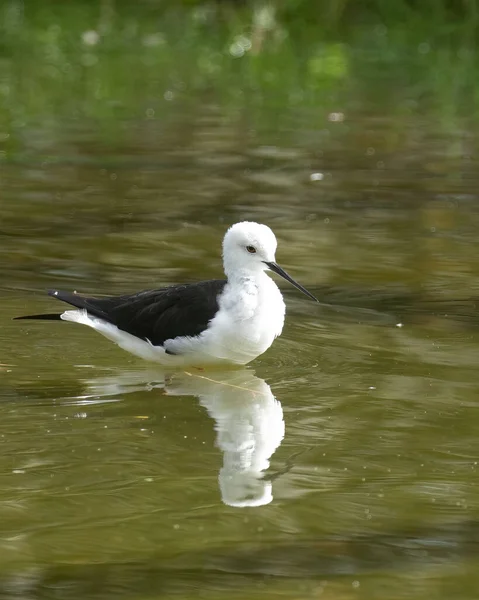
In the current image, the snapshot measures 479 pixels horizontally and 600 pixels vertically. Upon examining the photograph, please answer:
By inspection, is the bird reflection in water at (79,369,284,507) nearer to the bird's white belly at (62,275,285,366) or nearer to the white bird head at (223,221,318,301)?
the bird's white belly at (62,275,285,366)

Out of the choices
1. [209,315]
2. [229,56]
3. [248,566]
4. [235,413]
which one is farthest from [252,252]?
[229,56]

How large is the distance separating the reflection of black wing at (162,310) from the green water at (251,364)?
0.25 metres

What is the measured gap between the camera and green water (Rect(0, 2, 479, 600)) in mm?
5055

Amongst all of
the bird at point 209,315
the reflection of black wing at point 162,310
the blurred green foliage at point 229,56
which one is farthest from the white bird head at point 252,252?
the blurred green foliage at point 229,56

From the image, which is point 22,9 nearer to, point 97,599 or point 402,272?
point 402,272

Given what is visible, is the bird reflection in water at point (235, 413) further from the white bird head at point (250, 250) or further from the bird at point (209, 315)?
the white bird head at point (250, 250)

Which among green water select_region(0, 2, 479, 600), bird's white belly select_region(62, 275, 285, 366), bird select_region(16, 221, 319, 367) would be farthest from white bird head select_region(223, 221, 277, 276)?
green water select_region(0, 2, 479, 600)

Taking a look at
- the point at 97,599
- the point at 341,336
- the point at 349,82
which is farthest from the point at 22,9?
the point at 97,599

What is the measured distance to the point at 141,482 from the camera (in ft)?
18.9

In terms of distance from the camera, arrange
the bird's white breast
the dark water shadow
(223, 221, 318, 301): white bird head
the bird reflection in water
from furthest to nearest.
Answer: (223, 221, 318, 301): white bird head, the bird's white breast, the bird reflection in water, the dark water shadow

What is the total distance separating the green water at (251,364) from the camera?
16.6 feet

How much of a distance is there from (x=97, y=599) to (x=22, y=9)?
68.5 feet

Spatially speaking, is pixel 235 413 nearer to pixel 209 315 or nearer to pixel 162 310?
pixel 209 315

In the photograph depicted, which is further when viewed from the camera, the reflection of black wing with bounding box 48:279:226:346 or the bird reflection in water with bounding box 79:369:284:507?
the reflection of black wing with bounding box 48:279:226:346
